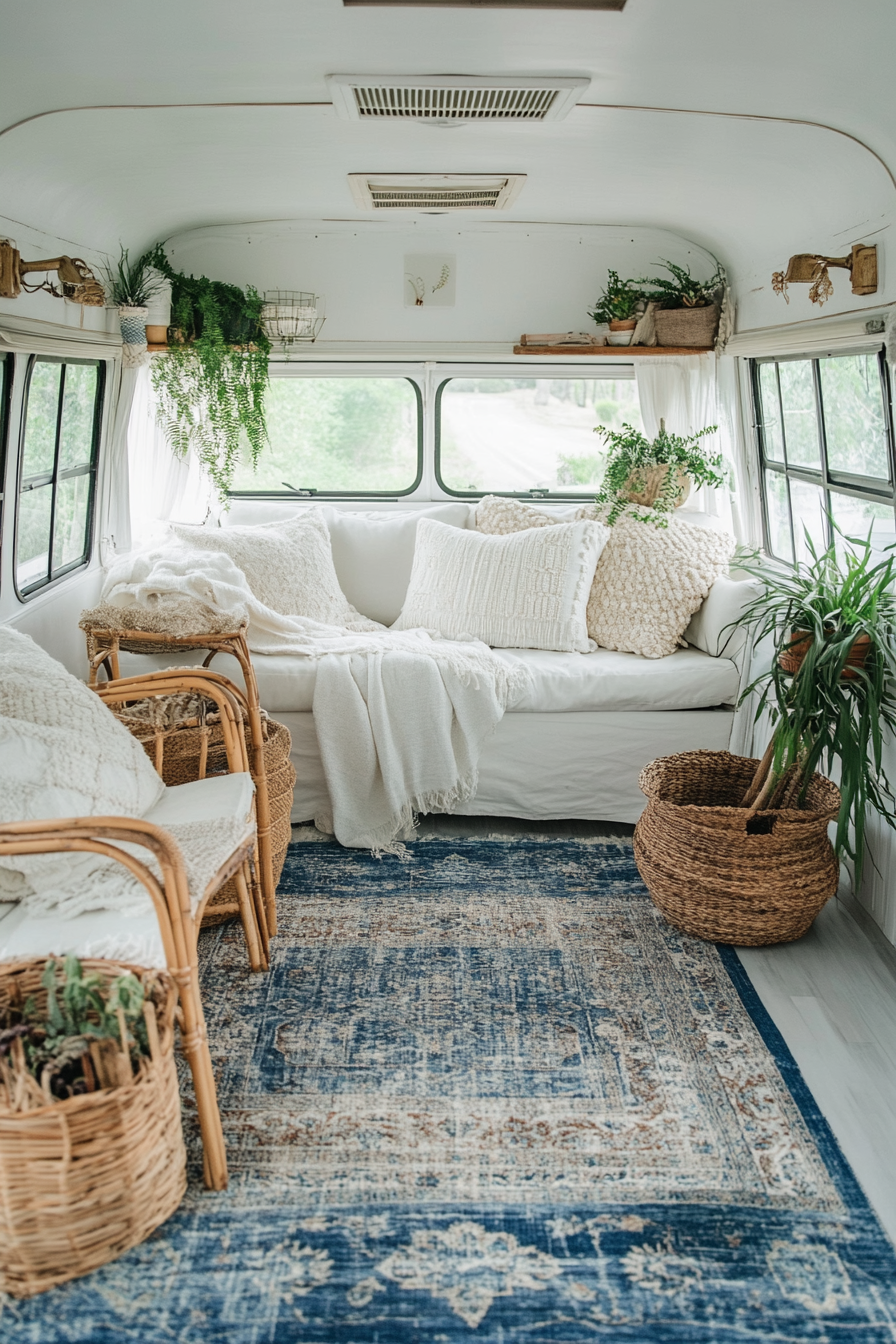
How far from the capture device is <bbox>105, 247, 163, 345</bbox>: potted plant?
410 centimetres

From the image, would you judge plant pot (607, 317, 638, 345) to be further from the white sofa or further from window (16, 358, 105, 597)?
window (16, 358, 105, 597)

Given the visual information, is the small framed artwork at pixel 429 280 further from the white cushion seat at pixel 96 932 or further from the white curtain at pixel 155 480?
the white cushion seat at pixel 96 932

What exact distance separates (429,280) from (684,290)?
3.59 feet

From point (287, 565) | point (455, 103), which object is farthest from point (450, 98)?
point (287, 565)

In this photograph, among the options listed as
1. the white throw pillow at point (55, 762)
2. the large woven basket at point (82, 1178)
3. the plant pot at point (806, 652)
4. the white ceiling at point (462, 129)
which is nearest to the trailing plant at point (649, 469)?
the white ceiling at point (462, 129)

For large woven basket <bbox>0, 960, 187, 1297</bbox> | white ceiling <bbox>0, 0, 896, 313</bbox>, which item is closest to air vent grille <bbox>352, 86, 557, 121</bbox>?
white ceiling <bbox>0, 0, 896, 313</bbox>

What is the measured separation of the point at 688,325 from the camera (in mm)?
4379

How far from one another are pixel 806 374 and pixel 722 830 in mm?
1867

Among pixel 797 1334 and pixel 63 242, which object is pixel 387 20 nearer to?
pixel 63 242

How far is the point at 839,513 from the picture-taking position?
3529mm

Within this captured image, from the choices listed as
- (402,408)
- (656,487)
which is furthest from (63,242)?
(656,487)

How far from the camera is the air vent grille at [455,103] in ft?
8.70

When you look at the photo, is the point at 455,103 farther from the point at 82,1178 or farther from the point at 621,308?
the point at 82,1178

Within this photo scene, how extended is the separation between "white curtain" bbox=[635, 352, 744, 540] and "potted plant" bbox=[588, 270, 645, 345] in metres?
0.15
